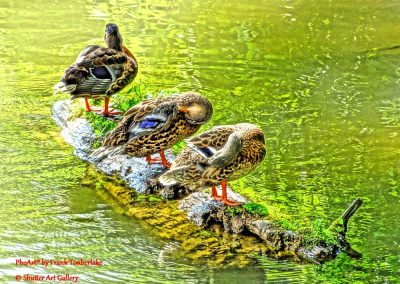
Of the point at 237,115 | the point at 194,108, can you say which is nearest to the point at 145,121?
the point at 194,108

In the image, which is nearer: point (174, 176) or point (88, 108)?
point (174, 176)

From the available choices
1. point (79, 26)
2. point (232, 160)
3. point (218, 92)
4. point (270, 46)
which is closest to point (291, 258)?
point (232, 160)

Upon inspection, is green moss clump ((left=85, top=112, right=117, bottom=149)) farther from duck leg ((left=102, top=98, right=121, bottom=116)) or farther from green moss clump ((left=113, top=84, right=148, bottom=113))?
green moss clump ((left=113, top=84, right=148, bottom=113))

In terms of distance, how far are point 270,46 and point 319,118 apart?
3407 mm

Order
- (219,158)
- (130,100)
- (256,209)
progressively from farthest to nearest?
(130,100)
(256,209)
(219,158)

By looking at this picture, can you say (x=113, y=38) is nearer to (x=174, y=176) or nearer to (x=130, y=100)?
(x=130, y=100)

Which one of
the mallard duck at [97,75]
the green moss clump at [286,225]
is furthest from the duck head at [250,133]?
the mallard duck at [97,75]

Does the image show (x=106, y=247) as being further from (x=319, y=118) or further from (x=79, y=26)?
(x=79, y=26)

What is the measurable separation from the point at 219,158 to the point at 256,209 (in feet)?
1.81

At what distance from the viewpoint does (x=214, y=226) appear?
689cm

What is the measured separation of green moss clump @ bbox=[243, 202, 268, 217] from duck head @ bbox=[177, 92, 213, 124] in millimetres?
1060

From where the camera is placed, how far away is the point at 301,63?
1231 cm

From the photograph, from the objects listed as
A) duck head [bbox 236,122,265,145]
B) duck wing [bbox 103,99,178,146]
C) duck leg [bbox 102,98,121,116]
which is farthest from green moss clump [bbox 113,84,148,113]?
duck head [bbox 236,122,265,145]

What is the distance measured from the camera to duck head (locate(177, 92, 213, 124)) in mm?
7473
